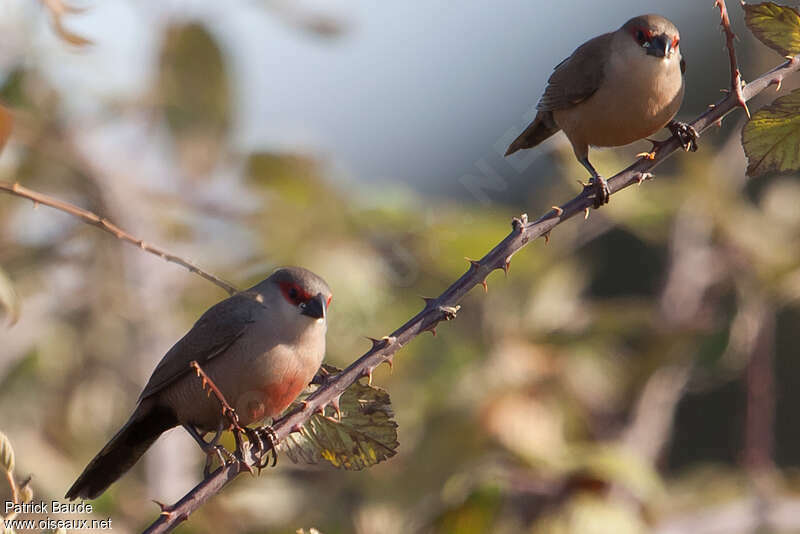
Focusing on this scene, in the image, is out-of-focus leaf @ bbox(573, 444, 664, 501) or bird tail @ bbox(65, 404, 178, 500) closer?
bird tail @ bbox(65, 404, 178, 500)

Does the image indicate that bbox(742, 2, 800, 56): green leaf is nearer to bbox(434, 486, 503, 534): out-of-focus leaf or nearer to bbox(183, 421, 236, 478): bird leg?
bbox(183, 421, 236, 478): bird leg

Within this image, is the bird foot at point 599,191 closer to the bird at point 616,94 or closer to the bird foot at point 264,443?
the bird at point 616,94

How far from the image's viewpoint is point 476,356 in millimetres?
4797

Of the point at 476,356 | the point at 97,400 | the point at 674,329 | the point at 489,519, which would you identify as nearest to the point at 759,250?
the point at 674,329

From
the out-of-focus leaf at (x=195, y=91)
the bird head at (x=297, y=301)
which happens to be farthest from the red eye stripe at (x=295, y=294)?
the out-of-focus leaf at (x=195, y=91)

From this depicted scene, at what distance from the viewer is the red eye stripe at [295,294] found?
284 cm

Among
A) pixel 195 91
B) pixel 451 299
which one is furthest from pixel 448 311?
pixel 195 91

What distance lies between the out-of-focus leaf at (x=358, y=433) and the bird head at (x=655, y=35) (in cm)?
115

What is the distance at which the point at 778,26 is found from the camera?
1.98 m

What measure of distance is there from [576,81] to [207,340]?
1.22m

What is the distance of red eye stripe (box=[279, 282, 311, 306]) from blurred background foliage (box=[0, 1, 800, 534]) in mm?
1250

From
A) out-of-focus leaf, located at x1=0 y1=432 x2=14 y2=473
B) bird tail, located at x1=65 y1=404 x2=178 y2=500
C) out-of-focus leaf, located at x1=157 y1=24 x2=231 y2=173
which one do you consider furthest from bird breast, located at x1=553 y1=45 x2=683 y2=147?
out-of-focus leaf, located at x1=157 y1=24 x2=231 y2=173

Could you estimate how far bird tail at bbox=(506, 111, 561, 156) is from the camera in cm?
280

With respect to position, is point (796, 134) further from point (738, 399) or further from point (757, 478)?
point (738, 399)
